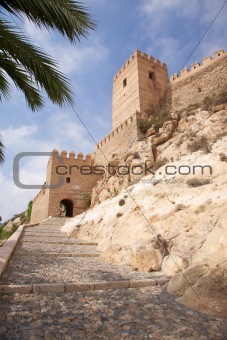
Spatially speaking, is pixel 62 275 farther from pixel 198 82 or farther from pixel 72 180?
pixel 198 82

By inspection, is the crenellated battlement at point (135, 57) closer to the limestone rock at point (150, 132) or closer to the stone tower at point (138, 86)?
the stone tower at point (138, 86)

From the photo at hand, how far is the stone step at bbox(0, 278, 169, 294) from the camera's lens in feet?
10.8

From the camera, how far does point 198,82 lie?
1977 centimetres

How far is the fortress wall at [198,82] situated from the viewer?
60.8 feet

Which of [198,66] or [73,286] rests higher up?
[198,66]

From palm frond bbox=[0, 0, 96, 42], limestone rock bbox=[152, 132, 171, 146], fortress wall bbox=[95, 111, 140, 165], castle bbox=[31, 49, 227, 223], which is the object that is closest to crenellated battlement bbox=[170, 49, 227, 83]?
castle bbox=[31, 49, 227, 223]

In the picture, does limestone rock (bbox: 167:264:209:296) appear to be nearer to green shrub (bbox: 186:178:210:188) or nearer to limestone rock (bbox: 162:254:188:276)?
limestone rock (bbox: 162:254:188:276)

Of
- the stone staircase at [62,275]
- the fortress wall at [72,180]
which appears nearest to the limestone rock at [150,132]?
the fortress wall at [72,180]

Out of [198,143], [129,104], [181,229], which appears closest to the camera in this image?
[181,229]

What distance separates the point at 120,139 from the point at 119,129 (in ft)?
3.24

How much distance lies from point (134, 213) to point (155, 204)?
31.8 inches

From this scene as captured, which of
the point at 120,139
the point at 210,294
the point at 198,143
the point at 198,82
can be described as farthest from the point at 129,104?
the point at 210,294

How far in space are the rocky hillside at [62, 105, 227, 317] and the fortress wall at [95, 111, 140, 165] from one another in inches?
295

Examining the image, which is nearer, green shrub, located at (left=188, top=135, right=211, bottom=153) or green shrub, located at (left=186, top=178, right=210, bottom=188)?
green shrub, located at (left=186, top=178, right=210, bottom=188)
